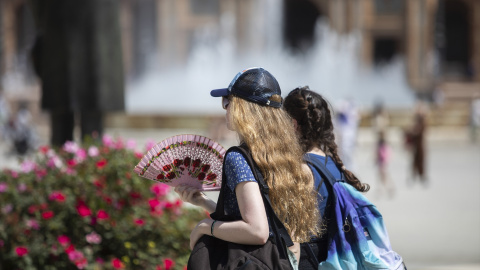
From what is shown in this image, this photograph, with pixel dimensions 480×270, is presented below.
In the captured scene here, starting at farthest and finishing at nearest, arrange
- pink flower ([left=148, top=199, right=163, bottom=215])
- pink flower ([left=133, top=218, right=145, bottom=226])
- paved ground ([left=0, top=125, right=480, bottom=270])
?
paved ground ([left=0, top=125, right=480, bottom=270])
pink flower ([left=148, top=199, right=163, bottom=215])
pink flower ([left=133, top=218, right=145, bottom=226])

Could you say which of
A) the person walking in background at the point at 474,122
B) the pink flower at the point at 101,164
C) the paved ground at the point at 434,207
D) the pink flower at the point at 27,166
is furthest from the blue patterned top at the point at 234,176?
the person walking in background at the point at 474,122

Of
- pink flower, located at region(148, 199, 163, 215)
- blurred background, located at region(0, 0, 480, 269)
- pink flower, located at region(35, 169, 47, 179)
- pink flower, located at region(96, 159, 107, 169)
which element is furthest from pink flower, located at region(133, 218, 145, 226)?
blurred background, located at region(0, 0, 480, 269)

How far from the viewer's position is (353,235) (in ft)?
9.60

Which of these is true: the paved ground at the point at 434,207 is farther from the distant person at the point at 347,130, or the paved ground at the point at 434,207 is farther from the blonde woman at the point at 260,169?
the blonde woman at the point at 260,169

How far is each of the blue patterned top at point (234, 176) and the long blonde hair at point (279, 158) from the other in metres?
0.06

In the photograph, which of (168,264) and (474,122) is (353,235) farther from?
(474,122)

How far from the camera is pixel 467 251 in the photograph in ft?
23.6

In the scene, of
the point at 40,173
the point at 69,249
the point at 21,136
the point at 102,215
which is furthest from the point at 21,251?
the point at 21,136

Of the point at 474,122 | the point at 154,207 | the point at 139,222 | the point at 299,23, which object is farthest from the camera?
the point at 299,23

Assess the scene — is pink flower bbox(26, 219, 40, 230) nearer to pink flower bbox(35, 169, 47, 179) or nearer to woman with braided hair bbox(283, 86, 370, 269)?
pink flower bbox(35, 169, 47, 179)

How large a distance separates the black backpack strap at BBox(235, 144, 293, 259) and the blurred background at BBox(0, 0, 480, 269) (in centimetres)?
384

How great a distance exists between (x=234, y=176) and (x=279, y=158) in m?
0.19

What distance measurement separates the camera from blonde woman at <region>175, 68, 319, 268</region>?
251cm

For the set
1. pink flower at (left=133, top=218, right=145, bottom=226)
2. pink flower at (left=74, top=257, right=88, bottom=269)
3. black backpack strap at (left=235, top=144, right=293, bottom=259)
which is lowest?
pink flower at (left=74, top=257, right=88, bottom=269)
